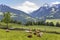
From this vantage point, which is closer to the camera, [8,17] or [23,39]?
[23,39]

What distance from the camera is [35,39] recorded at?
28.5 metres

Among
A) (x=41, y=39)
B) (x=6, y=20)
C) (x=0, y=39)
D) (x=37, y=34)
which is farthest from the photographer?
(x=6, y=20)

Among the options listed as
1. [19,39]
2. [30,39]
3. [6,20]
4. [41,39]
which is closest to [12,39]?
[19,39]

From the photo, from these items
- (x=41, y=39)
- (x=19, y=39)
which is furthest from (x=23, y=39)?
(x=41, y=39)

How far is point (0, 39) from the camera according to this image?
2698 centimetres

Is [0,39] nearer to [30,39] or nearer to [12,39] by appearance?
[12,39]

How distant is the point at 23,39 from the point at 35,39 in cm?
213

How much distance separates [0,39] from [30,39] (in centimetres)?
494

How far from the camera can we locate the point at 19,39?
27.6 metres

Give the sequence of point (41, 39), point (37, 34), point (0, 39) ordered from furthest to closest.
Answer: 1. point (37, 34)
2. point (41, 39)
3. point (0, 39)

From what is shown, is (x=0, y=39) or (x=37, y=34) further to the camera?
(x=37, y=34)

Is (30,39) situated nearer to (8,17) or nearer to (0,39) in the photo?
(0,39)

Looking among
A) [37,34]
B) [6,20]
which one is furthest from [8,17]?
[37,34]

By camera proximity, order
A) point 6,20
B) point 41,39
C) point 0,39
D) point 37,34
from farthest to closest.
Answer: point 6,20, point 37,34, point 41,39, point 0,39
